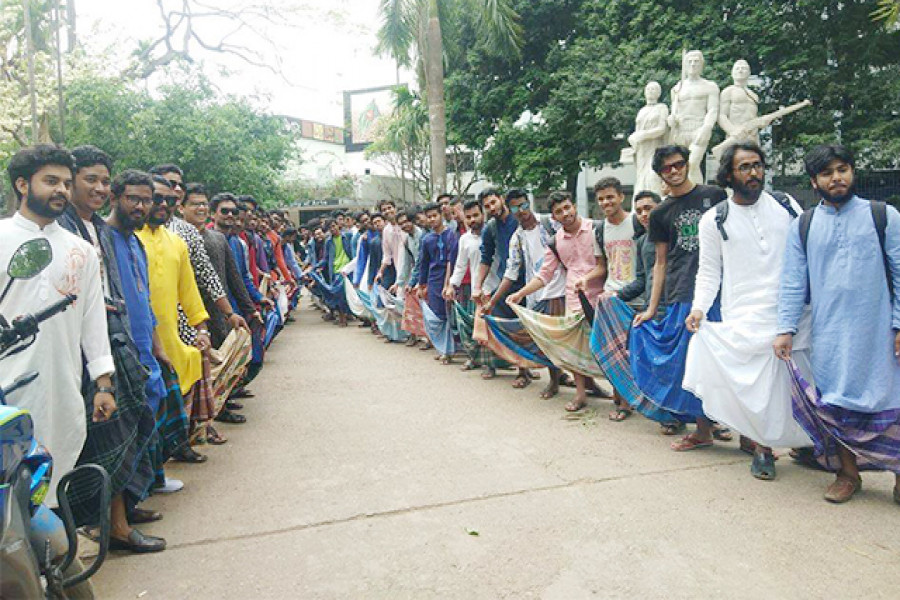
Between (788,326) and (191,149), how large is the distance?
18083mm

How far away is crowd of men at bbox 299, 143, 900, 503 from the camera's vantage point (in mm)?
3627

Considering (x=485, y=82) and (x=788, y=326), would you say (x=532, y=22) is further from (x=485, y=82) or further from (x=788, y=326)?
(x=788, y=326)

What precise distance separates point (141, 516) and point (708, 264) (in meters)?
3.40

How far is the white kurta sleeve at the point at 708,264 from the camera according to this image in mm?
4301

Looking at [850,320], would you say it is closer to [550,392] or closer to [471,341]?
[550,392]

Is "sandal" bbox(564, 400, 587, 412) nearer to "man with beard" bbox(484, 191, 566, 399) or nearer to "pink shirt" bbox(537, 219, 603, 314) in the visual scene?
"man with beard" bbox(484, 191, 566, 399)

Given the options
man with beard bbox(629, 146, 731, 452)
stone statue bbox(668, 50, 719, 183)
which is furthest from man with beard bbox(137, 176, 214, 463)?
stone statue bbox(668, 50, 719, 183)

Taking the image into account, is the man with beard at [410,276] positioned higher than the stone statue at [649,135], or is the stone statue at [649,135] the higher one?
the stone statue at [649,135]

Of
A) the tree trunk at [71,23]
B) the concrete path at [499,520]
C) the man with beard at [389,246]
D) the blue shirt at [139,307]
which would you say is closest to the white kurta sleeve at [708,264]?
the concrete path at [499,520]

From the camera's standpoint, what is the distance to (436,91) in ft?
54.2

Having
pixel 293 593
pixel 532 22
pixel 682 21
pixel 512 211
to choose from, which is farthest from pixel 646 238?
pixel 532 22

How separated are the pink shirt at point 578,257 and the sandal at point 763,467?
2.00 meters

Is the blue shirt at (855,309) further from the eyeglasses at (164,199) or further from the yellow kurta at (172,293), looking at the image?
the eyeglasses at (164,199)

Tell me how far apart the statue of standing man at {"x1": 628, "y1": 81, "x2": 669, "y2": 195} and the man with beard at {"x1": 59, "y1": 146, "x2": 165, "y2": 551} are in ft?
35.0
